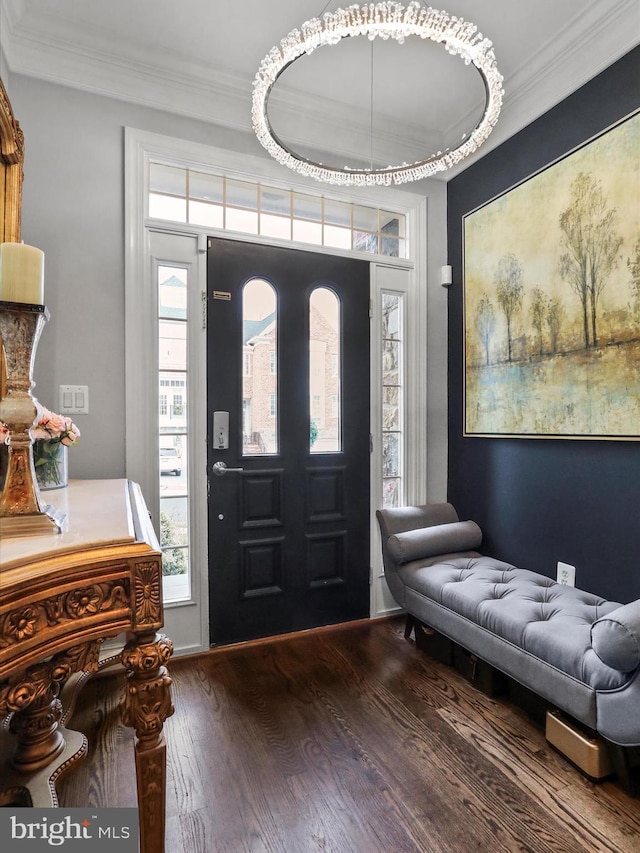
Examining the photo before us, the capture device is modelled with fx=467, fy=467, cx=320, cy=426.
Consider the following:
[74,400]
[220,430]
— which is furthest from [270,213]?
[74,400]

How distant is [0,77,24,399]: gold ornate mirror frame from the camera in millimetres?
1660

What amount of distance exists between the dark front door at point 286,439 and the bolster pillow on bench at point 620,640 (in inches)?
58.2

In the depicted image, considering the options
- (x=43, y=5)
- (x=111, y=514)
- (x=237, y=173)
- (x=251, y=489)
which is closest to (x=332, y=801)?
(x=111, y=514)

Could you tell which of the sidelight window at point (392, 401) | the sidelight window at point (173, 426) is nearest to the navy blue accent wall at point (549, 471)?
the sidelight window at point (392, 401)

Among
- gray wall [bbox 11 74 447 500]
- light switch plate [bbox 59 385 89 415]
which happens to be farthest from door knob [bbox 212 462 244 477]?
light switch plate [bbox 59 385 89 415]

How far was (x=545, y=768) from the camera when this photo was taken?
1.57 meters

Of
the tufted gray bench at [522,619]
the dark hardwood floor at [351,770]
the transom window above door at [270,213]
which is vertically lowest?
the dark hardwood floor at [351,770]

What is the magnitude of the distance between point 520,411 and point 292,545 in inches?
56.3

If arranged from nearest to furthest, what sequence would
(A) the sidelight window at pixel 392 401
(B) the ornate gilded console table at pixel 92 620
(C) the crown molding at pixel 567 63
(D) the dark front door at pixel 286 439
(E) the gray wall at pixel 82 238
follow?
(B) the ornate gilded console table at pixel 92 620
(C) the crown molding at pixel 567 63
(E) the gray wall at pixel 82 238
(D) the dark front door at pixel 286 439
(A) the sidelight window at pixel 392 401

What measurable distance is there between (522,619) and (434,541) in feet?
2.53

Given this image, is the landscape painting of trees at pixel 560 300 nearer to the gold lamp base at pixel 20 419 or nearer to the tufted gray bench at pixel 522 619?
the tufted gray bench at pixel 522 619

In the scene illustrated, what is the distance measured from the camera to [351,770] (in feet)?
5.20

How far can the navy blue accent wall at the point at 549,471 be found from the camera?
1993 millimetres

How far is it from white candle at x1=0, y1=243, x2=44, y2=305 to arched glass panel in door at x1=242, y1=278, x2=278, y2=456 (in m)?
1.50
